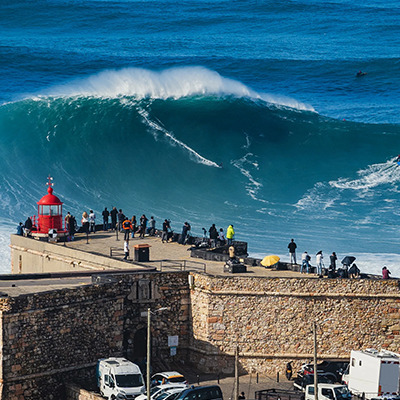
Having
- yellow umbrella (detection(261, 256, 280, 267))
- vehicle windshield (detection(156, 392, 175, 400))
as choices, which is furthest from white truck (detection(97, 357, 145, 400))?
yellow umbrella (detection(261, 256, 280, 267))

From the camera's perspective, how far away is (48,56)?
316 feet

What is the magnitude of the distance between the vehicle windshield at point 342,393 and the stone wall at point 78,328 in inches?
272

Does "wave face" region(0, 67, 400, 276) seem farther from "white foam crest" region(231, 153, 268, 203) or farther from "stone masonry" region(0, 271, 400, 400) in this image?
"stone masonry" region(0, 271, 400, 400)

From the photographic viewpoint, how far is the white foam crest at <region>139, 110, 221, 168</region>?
227ft

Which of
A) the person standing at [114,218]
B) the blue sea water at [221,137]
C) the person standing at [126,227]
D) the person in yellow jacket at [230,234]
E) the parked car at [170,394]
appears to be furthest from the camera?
the blue sea water at [221,137]

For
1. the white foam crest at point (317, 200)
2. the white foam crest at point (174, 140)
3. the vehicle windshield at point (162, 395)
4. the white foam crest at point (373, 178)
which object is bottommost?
the vehicle windshield at point (162, 395)

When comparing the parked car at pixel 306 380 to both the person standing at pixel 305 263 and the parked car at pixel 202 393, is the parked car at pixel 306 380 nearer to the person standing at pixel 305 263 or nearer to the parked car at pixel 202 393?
the parked car at pixel 202 393

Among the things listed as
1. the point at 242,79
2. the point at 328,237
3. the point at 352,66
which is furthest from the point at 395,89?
the point at 328,237

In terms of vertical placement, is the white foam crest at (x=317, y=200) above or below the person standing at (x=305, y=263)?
above

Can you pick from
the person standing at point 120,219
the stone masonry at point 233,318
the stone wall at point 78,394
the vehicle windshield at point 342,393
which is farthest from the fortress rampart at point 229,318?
the person standing at point 120,219

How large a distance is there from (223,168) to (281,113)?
9.35 metres

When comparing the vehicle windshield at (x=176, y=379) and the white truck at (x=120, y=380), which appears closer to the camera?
the white truck at (x=120, y=380)

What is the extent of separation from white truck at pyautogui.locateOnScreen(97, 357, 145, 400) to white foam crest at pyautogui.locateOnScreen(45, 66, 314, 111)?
40.4 m

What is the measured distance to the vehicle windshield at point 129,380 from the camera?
121 feet
